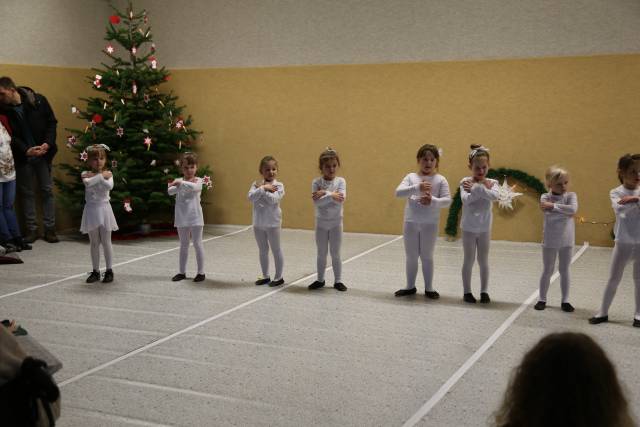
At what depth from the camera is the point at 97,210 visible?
633 cm

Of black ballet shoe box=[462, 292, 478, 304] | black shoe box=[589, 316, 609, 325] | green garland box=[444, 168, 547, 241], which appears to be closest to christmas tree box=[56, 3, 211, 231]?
green garland box=[444, 168, 547, 241]

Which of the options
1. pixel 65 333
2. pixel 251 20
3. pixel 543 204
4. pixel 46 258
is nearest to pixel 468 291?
pixel 543 204

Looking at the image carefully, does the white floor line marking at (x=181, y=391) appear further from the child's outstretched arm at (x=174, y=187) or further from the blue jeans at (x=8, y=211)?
the blue jeans at (x=8, y=211)

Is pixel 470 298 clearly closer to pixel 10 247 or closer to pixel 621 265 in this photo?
pixel 621 265

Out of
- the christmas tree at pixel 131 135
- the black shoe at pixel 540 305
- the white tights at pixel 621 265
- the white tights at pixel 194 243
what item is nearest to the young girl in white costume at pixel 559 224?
the black shoe at pixel 540 305

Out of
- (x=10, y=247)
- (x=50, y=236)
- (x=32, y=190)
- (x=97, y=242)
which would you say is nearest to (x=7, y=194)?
(x=32, y=190)

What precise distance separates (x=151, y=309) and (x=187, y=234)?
3.63 feet

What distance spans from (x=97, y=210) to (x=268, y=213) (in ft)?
5.02

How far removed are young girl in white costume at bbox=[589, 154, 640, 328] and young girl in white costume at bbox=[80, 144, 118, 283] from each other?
162 inches

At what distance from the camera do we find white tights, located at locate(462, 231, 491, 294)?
18.5 feet

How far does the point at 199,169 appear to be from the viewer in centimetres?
920

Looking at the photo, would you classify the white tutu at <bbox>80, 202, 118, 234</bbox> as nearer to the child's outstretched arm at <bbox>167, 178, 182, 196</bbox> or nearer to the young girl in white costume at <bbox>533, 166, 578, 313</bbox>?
the child's outstretched arm at <bbox>167, 178, 182, 196</bbox>

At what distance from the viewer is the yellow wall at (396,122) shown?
7871mm

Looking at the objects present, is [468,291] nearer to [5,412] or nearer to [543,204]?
[543,204]
